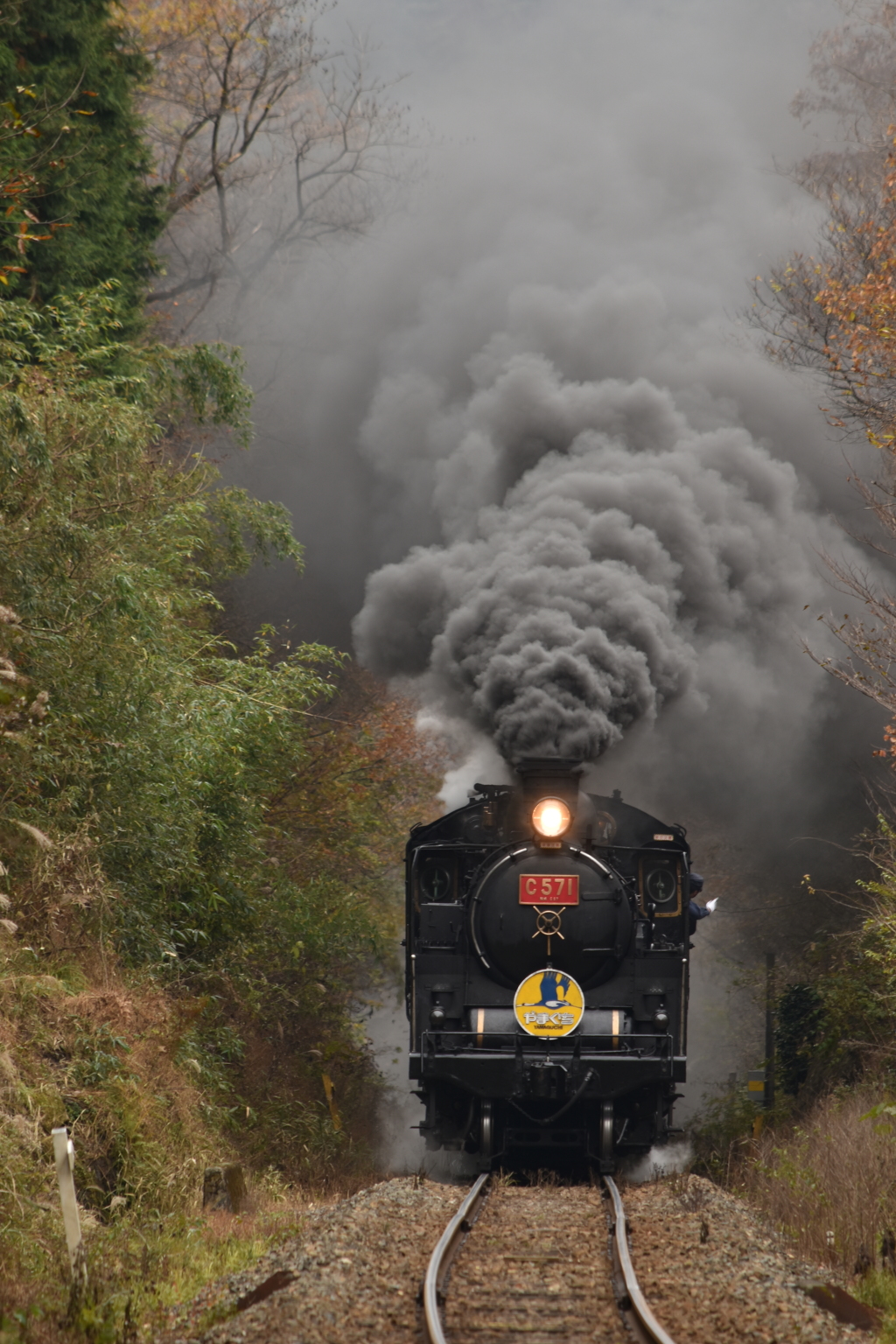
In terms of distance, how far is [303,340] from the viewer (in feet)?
114

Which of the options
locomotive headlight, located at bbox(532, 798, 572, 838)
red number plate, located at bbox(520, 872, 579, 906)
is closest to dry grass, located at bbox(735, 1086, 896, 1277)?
red number plate, located at bbox(520, 872, 579, 906)

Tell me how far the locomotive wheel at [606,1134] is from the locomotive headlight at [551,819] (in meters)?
2.18

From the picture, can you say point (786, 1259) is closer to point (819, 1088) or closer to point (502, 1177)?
point (502, 1177)

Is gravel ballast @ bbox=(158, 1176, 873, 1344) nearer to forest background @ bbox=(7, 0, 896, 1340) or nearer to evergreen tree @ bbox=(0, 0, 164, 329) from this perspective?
forest background @ bbox=(7, 0, 896, 1340)

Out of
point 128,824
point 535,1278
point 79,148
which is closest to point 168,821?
point 128,824

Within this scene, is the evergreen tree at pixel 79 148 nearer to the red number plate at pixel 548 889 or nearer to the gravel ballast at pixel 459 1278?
the red number plate at pixel 548 889

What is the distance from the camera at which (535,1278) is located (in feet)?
18.4

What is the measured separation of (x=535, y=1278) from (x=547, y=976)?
12.1 ft

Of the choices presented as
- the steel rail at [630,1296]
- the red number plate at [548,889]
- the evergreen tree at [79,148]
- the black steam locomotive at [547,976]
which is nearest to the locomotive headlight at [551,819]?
the black steam locomotive at [547,976]

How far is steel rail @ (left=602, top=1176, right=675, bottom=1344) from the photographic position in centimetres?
458

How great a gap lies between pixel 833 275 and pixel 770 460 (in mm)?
3221

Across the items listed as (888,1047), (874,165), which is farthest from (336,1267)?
(874,165)

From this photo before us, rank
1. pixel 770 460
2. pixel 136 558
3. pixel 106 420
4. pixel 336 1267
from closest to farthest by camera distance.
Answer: pixel 336 1267, pixel 106 420, pixel 136 558, pixel 770 460

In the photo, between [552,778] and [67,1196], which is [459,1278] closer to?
[67,1196]
